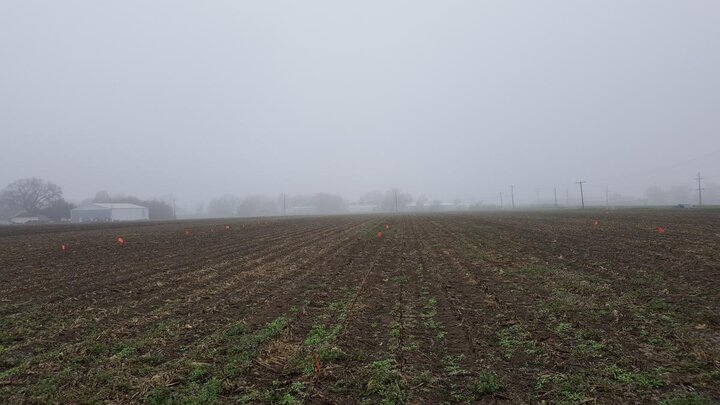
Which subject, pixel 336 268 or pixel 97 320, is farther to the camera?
pixel 336 268

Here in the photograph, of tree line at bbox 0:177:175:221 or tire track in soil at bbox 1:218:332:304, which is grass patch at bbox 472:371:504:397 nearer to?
tire track in soil at bbox 1:218:332:304

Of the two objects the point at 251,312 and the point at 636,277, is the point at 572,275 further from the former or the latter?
the point at 251,312

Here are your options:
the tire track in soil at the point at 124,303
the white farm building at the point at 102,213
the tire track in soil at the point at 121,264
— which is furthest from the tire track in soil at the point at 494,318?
the white farm building at the point at 102,213

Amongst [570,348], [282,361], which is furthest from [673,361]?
[282,361]

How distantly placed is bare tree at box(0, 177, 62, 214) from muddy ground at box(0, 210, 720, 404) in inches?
5990

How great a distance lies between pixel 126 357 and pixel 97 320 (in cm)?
276

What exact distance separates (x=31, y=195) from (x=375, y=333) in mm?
169295

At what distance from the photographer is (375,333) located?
22.2 feet

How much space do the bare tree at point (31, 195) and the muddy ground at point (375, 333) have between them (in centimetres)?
15213

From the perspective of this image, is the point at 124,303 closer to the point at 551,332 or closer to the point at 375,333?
the point at 375,333

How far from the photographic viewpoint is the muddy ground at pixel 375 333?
466 cm

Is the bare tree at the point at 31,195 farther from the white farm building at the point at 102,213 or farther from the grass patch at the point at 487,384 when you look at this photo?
the grass patch at the point at 487,384

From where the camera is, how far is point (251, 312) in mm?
8336

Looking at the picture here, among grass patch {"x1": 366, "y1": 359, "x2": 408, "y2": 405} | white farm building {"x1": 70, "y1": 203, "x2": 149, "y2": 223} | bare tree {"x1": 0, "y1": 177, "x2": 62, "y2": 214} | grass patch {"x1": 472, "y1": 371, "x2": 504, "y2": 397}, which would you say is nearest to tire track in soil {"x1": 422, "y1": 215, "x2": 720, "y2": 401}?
grass patch {"x1": 472, "y1": 371, "x2": 504, "y2": 397}
